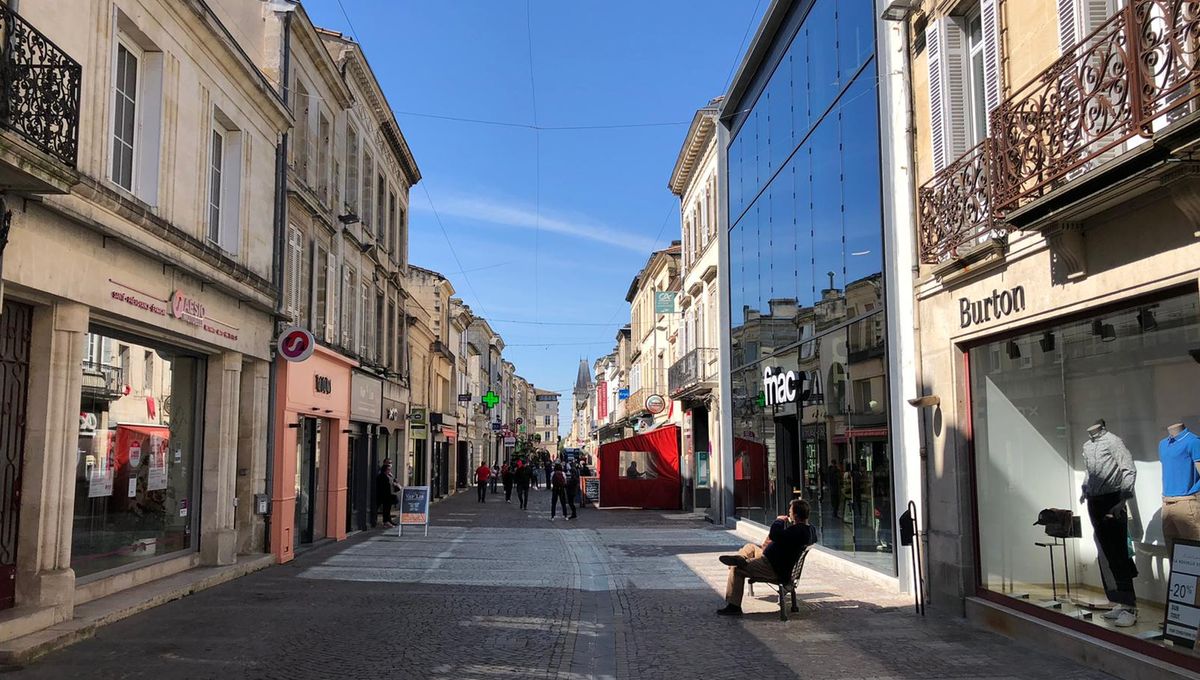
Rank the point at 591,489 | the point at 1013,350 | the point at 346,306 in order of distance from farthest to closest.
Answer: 1. the point at 591,489
2. the point at 346,306
3. the point at 1013,350

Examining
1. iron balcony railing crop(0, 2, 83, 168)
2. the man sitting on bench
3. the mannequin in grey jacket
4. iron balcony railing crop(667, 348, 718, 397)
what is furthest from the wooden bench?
iron balcony railing crop(667, 348, 718, 397)

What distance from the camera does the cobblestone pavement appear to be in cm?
782

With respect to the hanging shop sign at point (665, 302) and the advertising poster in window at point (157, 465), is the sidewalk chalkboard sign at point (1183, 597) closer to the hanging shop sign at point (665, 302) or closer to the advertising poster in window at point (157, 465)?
the advertising poster in window at point (157, 465)

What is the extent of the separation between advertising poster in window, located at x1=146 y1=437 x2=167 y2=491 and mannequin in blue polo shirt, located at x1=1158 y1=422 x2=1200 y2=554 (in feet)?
36.3

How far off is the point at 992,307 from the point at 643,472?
24.3 m

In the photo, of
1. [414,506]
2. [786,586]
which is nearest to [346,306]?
[414,506]

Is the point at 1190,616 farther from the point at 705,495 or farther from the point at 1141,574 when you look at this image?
the point at 705,495

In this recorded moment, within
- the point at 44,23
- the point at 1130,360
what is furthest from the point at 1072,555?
the point at 44,23

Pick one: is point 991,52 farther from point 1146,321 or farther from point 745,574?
point 745,574

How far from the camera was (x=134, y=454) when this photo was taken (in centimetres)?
1149

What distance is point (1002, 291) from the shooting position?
362 inches

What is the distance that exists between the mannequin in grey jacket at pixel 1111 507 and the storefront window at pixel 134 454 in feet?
32.5

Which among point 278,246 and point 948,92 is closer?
point 948,92

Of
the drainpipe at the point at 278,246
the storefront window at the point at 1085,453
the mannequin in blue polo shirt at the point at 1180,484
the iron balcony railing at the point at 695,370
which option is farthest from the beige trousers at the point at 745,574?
the iron balcony railing at the point at 695,370
